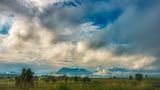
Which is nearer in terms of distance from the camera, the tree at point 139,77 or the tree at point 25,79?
the tree at point 25,79

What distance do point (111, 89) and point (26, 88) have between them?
56.8 feet

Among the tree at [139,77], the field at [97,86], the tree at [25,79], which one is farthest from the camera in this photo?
the tree at [139,77]

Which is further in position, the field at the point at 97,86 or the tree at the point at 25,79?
the tree at the point at 25,79

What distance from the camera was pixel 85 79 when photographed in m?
89.1

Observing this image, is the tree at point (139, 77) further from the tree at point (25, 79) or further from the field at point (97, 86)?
the tree at point (25, 79)

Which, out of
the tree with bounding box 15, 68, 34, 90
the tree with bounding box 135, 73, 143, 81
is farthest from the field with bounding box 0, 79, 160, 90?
the tree with bounding box 135, 73, 143, 81

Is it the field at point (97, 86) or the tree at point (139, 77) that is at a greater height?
the tree at point (139, 77)

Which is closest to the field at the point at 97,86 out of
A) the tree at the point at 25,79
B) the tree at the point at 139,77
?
the tree at the point at 25,79

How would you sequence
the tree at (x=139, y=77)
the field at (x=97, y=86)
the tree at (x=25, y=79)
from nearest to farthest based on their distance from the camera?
the field at (x=97, y=86) → the tree at (x=25, y=79) → the tree at (x=139, y=77)

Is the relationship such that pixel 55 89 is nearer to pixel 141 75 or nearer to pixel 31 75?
pixel 31 75

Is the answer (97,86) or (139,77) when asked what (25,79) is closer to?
(97,86)

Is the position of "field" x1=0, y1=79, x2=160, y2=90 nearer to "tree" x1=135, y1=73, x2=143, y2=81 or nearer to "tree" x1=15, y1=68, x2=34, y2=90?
"tree" x1=15, y1=68, x2=34, y2=90

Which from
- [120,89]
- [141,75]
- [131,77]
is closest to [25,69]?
[120,89]

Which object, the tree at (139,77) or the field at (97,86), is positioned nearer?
the field at (97,86)
